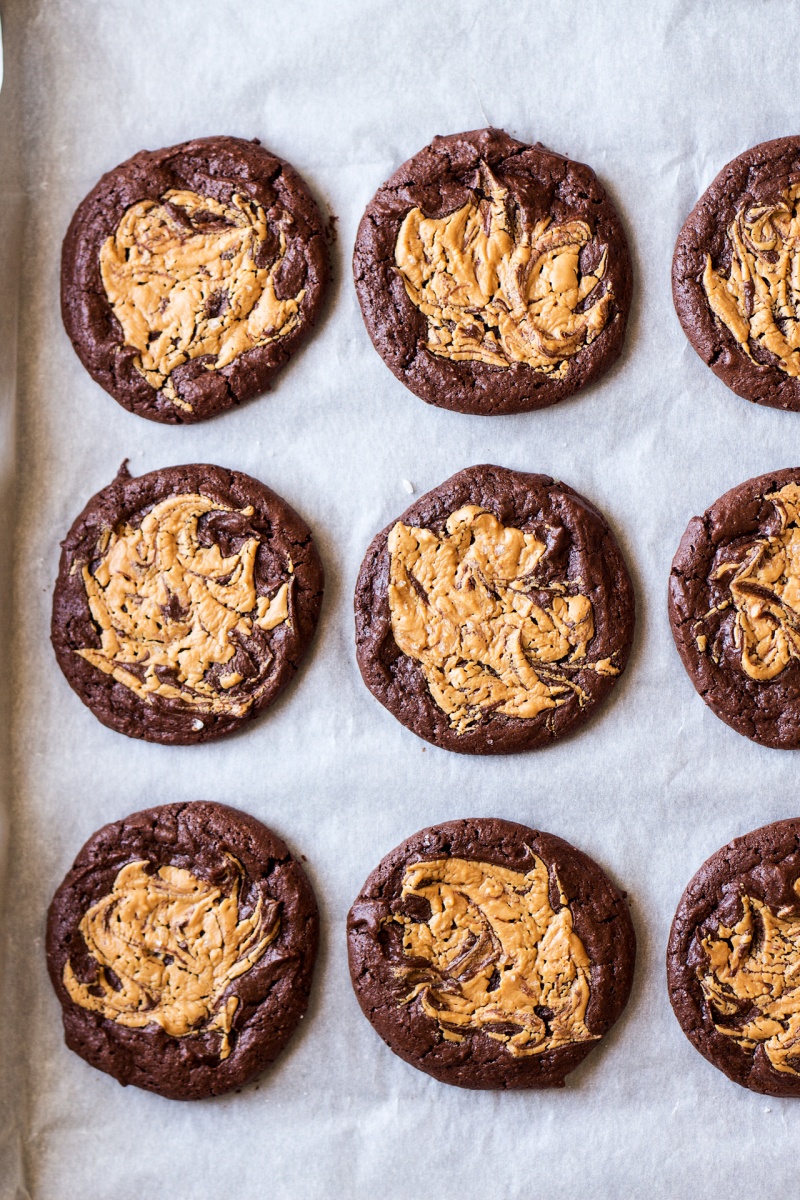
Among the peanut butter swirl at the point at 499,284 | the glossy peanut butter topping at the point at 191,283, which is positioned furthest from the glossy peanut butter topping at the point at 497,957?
the glossy peanut butter topping at the point at 191,283

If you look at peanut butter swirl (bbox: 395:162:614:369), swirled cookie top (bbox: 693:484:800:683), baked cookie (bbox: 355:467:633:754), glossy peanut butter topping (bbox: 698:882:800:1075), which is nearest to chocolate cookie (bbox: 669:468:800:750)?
swirled cookie top (bbox: 693:484:800:683)

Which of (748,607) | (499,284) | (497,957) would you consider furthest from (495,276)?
(497,957)

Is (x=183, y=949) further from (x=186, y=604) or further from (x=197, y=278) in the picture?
(x=197, y=278)

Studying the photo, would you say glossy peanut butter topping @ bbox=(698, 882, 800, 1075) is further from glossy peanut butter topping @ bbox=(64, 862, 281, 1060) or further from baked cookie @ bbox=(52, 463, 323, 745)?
baked cookie @ bbox=(52, 463, 323, 745)

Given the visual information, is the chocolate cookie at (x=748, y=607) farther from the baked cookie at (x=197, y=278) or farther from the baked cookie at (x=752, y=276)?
the baked cookie at (x=197, y=278)

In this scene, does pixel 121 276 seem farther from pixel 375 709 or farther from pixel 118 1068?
pixel 118 1068

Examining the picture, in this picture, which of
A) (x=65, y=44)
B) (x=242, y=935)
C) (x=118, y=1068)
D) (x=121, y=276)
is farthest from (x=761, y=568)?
(x=65, y=44)
